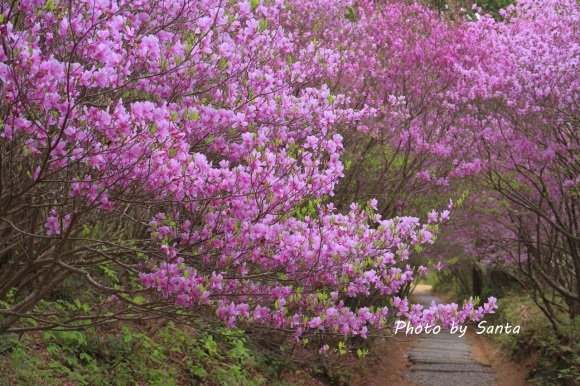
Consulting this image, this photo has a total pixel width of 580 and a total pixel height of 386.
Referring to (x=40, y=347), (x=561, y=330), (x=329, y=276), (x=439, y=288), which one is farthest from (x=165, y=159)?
(x=439, y=288)

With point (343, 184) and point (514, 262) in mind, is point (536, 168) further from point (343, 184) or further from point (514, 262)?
point (514, 262)

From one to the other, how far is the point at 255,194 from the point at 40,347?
15.2ft

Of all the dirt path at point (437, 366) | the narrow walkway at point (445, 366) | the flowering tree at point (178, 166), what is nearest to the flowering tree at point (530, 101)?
the dirt path at point (437, 366)

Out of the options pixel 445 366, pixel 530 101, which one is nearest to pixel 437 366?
pixel 445 366

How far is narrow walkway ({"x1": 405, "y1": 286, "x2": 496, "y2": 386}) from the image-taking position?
16.0m

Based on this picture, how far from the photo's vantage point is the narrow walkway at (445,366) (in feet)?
52.6

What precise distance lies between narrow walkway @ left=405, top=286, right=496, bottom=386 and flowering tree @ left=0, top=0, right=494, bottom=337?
11146 mm

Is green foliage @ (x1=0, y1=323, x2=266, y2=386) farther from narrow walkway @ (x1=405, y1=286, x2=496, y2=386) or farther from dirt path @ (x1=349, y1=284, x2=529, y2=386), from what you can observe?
narrow walkway @ (x1=405, y1=286, x2=496, y2=386)

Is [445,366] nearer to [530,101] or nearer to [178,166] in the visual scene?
[530,101]

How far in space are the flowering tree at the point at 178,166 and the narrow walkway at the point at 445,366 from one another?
439 inches

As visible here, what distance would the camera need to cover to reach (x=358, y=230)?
5277mm

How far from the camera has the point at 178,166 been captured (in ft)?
13.3

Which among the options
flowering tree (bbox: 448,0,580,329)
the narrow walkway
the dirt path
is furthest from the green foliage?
the narrow walkway

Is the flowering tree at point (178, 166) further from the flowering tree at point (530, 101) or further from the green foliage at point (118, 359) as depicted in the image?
the flowering tree at point (530, 101)
